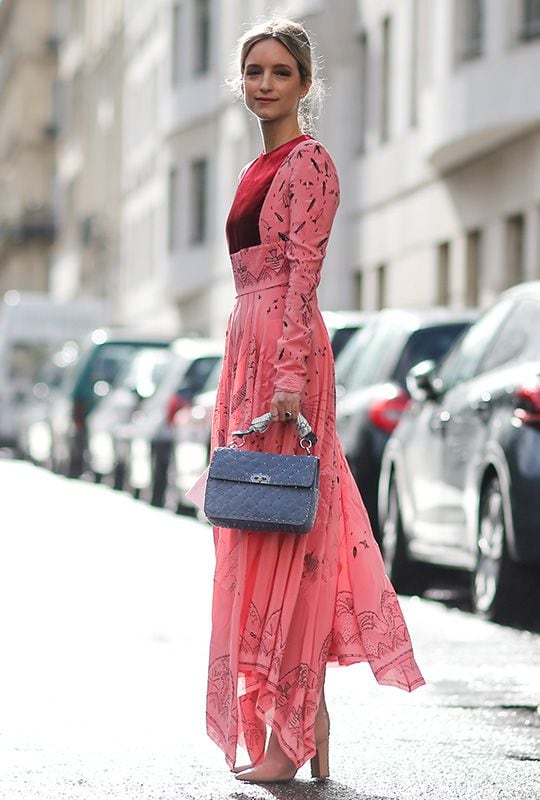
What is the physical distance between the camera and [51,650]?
32.0 ft

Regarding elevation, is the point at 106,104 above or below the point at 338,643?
above

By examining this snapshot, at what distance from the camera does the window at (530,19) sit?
26406mm

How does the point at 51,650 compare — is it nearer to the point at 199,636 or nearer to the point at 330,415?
the point at 199,636

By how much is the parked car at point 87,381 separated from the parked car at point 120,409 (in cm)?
26

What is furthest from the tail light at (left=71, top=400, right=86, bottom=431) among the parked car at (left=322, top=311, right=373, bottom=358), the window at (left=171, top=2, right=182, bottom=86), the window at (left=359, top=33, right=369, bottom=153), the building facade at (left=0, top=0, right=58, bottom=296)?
the building facade at (left=0, top=0, right=58, bottom=296)

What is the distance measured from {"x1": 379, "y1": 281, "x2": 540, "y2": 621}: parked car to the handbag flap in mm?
4189

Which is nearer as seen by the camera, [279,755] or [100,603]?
[279,755]

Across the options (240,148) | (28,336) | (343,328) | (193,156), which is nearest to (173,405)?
(343,328)

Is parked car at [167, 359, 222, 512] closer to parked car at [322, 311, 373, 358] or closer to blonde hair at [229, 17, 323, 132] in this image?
parked car at [322, 311, 373, 358]

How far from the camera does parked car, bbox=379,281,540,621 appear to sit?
10688 millimetres

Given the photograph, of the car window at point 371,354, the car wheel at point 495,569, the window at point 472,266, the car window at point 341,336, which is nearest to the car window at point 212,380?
the car window at point 341,336

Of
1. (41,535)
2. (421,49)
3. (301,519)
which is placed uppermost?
(421,49)

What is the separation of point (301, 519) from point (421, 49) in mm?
26202

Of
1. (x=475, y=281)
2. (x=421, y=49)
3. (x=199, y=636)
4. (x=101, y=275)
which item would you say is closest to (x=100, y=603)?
(x=199, y=636)
